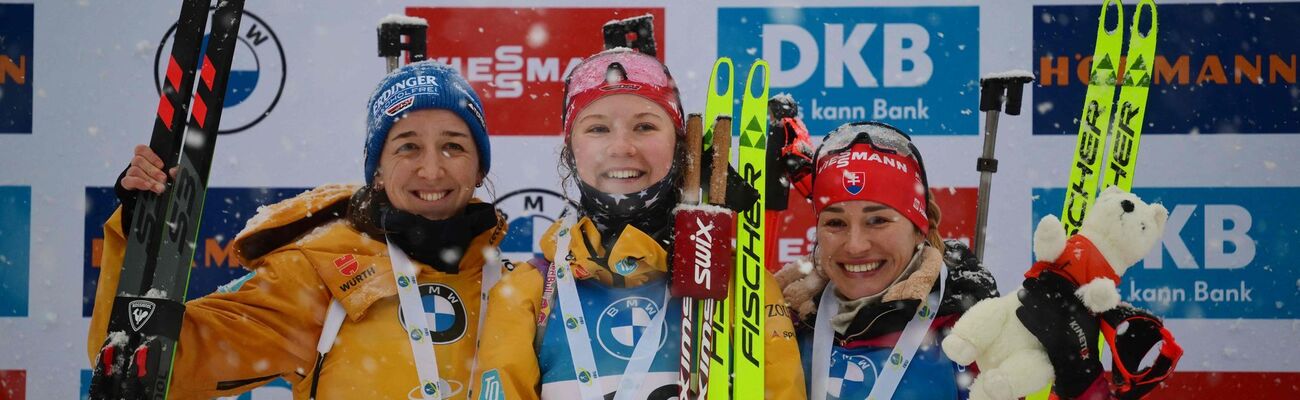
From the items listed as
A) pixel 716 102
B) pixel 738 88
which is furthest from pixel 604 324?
pixel 738 88

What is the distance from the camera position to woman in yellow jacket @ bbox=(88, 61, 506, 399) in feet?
9.09

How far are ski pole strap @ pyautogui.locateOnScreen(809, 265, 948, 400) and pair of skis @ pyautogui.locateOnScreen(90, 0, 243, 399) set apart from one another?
159 centimetres

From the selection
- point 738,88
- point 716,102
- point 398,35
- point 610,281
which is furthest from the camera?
point 738,88

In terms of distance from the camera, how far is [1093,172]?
127 inches

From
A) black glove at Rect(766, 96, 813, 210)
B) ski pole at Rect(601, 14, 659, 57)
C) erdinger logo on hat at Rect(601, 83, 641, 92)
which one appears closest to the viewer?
erdinger logo on hat at Rect(601, 83, 641, 92)

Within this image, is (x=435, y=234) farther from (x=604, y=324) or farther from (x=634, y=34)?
(x=634, y=34)

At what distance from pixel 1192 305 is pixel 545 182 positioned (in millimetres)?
2871

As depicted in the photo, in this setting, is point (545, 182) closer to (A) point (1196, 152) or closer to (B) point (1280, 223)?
(A) point (1196, 152)

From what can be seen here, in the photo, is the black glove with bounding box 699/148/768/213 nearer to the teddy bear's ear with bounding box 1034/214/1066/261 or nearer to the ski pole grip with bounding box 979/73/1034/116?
the teddy bear's ear with bounding box 1034/214/1066/261

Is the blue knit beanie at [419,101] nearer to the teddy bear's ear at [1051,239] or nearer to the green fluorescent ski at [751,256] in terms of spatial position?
the green fluorescent ski at [751,256]

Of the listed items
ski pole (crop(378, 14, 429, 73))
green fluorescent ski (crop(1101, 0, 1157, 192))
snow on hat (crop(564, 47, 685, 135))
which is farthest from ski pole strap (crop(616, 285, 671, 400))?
green fluorescent ski (crop(1101, 0, 1157, 192))

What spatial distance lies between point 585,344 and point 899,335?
841mm

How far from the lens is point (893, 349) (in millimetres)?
2795

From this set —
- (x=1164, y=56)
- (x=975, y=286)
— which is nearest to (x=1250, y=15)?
(x=1164, y=56)
